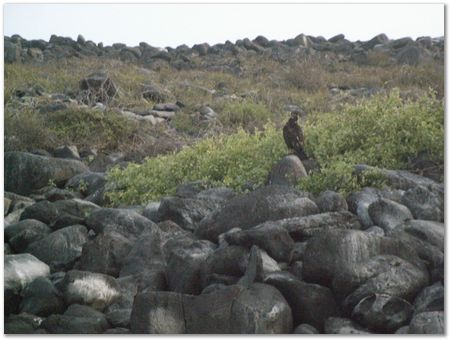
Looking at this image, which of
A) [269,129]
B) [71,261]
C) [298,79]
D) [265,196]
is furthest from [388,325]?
[298,79]

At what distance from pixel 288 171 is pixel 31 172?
2.73 meters

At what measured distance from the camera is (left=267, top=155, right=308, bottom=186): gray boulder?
210 inches

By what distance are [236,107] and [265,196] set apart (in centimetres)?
663

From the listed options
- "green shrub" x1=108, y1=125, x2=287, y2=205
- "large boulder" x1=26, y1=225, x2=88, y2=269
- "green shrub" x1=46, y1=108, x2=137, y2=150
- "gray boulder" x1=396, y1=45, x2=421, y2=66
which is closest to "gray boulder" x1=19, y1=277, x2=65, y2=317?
"large boulder" x1=26, y1=225, x2=88, y2=269

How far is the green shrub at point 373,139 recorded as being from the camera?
5.20 metres

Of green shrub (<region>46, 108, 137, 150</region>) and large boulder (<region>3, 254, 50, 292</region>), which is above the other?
green shrub (<region>46, 108, 137, 150</region>)

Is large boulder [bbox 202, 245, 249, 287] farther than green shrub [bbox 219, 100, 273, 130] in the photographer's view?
No

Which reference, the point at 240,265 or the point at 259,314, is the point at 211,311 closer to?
the point at 259,314

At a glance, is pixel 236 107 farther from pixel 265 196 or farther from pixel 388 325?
pixel 388 325

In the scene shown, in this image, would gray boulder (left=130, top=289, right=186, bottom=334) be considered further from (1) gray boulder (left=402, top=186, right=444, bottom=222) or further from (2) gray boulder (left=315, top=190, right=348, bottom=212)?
(1) gray boulder (left=402, top=186, right=444, bottom=222)

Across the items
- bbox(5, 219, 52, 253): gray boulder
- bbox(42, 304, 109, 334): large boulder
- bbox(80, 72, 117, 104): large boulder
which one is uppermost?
bbox(80, 72, 117, 104): large boulder

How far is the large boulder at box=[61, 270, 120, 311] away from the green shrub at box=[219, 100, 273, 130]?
646 centimetres

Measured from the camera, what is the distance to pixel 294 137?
583 centimetres

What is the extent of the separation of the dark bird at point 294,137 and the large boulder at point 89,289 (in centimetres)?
217
